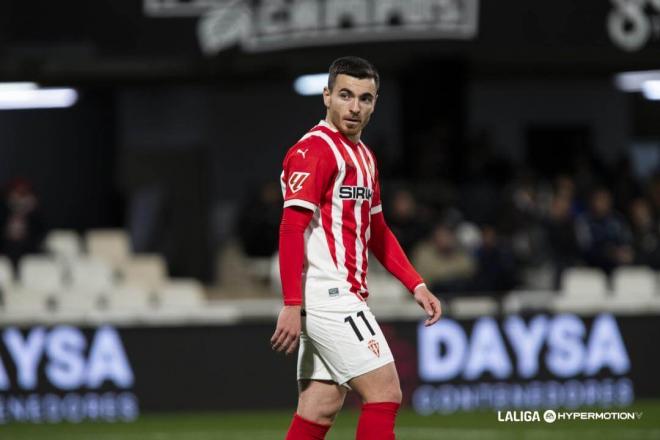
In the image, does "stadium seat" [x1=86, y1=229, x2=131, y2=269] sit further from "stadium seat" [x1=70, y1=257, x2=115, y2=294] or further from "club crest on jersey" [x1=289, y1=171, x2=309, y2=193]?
"club crest on jersey" [x1=289, y1=171, x2=309, y2=193]

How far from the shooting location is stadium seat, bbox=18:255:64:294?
1060 centimetres

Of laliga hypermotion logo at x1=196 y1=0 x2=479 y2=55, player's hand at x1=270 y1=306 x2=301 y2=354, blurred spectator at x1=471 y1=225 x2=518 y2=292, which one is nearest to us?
player's hand at x1=270 y1=306 x2=301 y2=354

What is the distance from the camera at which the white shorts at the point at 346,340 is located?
4477 mm

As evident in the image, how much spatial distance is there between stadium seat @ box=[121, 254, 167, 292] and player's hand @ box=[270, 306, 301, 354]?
701 cm

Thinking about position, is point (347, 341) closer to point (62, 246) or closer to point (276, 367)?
point (276, 367)

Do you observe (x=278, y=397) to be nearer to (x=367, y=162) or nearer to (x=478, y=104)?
(x=367, y=162)

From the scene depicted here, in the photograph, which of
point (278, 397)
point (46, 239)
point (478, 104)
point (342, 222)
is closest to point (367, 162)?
point (342, 222)

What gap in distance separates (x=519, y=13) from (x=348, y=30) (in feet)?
4.87

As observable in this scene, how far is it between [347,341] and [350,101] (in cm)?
83

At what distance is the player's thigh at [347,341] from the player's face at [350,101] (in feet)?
2.10

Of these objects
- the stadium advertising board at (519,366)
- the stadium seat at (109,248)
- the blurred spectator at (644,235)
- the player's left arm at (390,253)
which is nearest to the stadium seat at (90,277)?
the stadium seat at (109,248)

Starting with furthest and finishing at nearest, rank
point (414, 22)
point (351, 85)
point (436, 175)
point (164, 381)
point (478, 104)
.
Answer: point (478, 104) → point (436, 175) → point (414, 22) → point (164, 381) → point (351, 85)

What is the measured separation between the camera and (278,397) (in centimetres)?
960

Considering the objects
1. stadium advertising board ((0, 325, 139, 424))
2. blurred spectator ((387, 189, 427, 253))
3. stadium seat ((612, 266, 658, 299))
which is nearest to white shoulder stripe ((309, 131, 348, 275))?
stadium advertising board ((0, 325, 139, 424))
